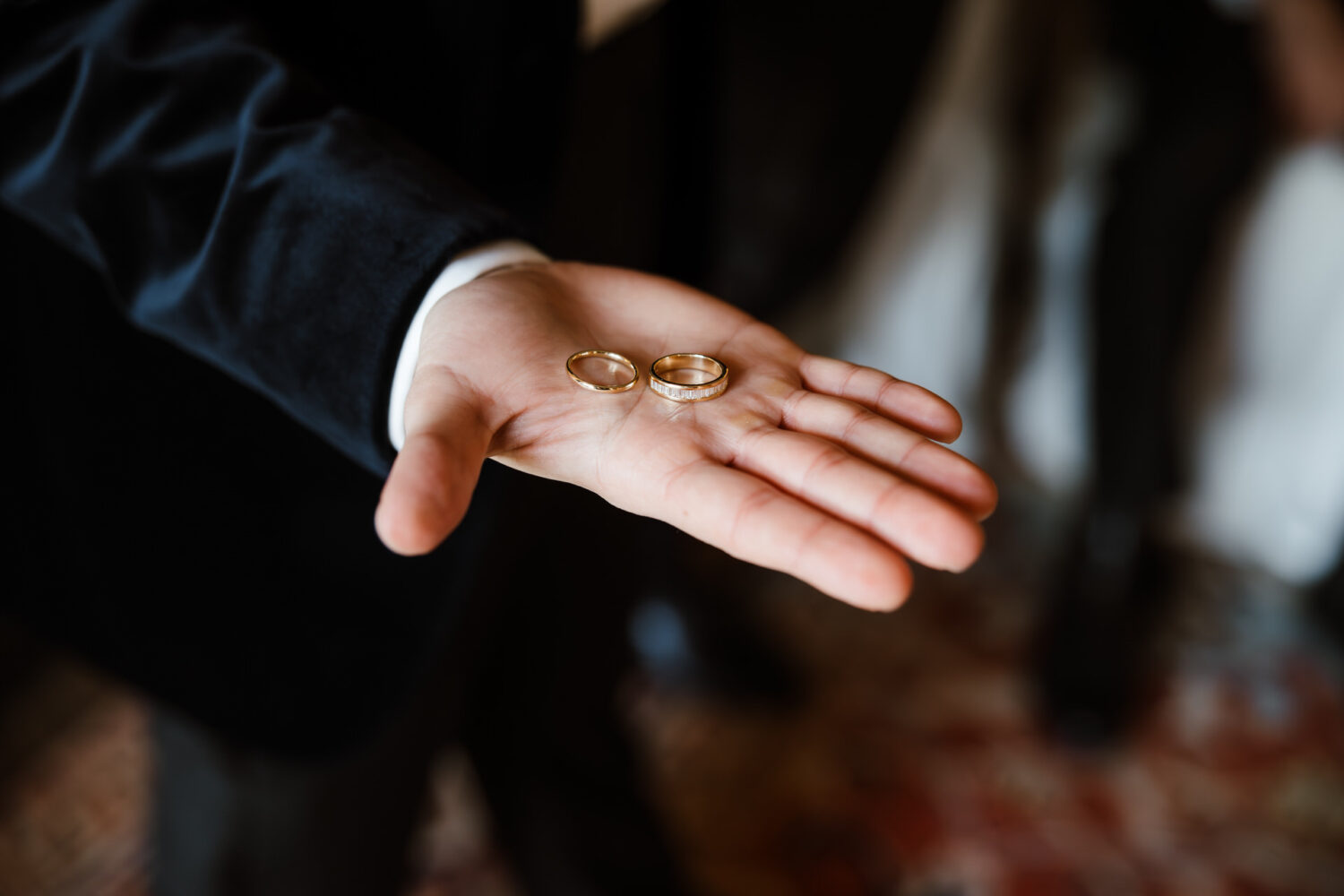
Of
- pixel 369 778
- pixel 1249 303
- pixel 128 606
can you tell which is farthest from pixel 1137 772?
pixel 128 606

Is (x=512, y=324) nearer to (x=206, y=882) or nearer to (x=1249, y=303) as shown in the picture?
(x=206, y=882)

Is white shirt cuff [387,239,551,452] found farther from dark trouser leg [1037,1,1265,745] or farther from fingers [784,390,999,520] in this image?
dark trouser leg [1037,1,1265,745]

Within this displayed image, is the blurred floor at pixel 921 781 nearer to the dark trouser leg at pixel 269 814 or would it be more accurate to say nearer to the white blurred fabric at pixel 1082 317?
the white blurred fabric at pixel 1082 317

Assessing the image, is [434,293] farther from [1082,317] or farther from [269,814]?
[1082,317]

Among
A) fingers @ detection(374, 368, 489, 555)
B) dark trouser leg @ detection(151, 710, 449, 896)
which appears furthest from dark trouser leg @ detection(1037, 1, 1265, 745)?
fingers @ detection(374, 368, 489, 555)

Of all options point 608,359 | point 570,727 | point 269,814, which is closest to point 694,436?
point 608,359

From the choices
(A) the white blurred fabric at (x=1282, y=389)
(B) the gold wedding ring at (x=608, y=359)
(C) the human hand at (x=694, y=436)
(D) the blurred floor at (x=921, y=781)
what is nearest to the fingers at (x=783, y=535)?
(C) the human hand at (x=694, y=436)
